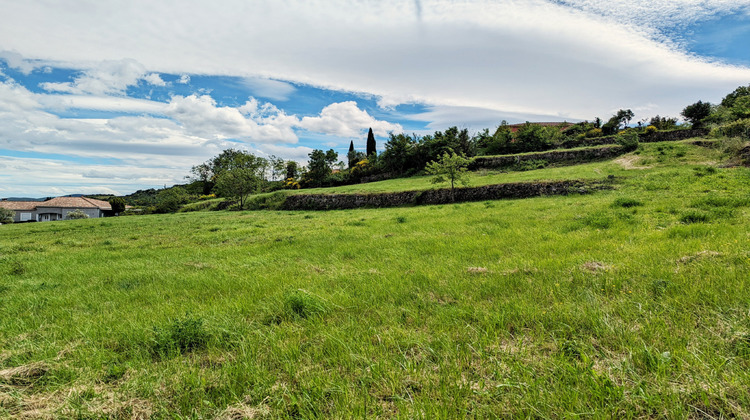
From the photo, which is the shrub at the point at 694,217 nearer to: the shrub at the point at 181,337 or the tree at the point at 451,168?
the shrub at the point at 181,337

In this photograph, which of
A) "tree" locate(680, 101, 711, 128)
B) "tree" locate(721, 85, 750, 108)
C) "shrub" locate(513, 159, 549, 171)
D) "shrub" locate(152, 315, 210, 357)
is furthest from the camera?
"tree" locate(680, 101, 711, 128)

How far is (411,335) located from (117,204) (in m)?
101

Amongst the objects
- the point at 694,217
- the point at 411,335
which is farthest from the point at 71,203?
the point at 694,217

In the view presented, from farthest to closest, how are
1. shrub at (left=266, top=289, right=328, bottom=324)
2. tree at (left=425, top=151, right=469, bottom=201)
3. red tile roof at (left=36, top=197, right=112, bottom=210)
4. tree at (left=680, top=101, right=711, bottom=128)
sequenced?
red tile roof at (left=36, top=197, right=112, bottom=210), tree at (left=680, top=101, right=711, bottom=128), tree at (left=425, top=151, right=469, bottom=201), shrub at (left=266, top=289, right=328, bottom=324)

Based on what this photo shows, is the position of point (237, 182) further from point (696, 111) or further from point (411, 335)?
point (696, 111)

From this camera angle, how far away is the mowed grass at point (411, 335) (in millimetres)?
2258

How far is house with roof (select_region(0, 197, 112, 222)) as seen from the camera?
71500 mm

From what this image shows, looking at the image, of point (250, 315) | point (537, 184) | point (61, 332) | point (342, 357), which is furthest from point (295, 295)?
point (537, 184)

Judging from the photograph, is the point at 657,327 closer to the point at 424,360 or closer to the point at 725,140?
the point at 424,360

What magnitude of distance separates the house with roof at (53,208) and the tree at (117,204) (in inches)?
103

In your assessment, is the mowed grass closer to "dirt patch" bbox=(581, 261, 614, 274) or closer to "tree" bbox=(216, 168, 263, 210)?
"dirt patch" bbox=(581, 261, 614, 274)

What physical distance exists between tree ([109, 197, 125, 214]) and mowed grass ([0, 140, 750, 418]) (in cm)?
9205

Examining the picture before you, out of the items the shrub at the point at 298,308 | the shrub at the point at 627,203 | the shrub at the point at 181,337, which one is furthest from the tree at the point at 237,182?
the shrub at the point at 181,337

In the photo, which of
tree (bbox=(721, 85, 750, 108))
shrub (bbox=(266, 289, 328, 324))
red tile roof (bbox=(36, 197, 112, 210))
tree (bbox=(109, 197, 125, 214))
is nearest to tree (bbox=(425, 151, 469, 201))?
shrub (bbox=(266, 289, 328, 324))
